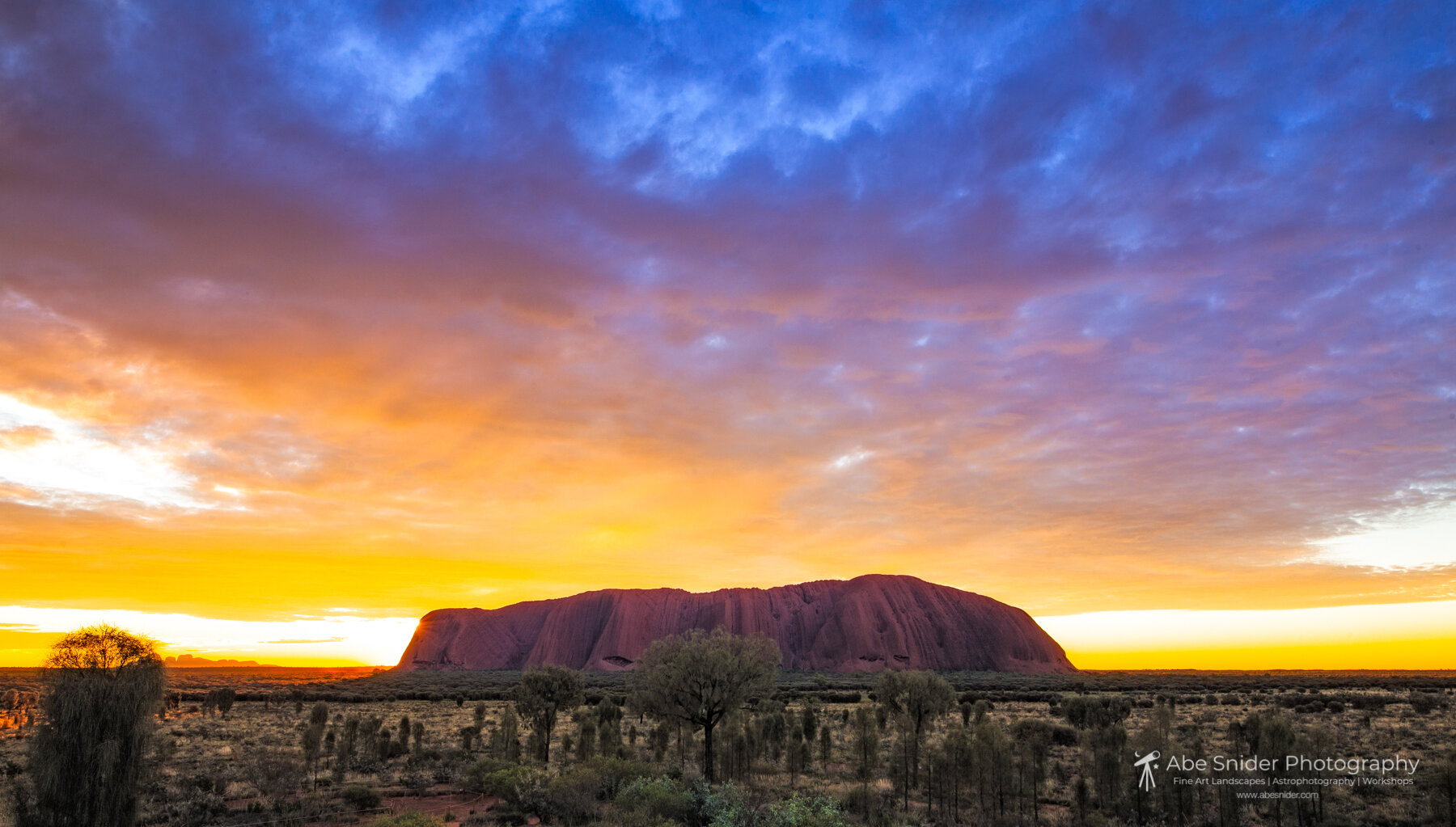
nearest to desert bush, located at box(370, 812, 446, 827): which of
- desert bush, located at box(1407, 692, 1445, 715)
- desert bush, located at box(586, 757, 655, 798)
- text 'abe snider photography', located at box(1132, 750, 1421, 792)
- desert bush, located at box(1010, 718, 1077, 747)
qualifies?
desert bush, located at box(586, 757, 655, 798)

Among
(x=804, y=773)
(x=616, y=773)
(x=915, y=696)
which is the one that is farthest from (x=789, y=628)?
(x=616, y=773)

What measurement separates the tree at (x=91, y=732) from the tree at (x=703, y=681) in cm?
1390

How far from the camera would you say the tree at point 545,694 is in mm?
30109

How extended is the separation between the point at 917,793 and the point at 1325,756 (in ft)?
37.8

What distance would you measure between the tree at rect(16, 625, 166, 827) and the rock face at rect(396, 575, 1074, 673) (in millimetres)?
97332

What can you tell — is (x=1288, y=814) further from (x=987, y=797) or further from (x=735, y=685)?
(x=735, y=685)

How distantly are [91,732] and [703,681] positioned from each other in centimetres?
1542

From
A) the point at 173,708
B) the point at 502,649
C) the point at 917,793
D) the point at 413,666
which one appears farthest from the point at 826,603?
the point at 917,793

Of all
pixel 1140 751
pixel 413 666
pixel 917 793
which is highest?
pixel 1140 751

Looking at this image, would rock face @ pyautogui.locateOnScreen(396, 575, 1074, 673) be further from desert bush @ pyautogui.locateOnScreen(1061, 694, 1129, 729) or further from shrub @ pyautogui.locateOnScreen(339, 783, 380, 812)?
shrub @ pyautogui.locateOnScreen(339, 783, 380, 812)

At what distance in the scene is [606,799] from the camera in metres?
19.2

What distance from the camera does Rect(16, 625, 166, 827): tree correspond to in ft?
40.5

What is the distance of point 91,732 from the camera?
Answer: 41.1 ft

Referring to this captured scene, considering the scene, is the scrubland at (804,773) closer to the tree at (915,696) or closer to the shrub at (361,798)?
the shrub at (361,798)
